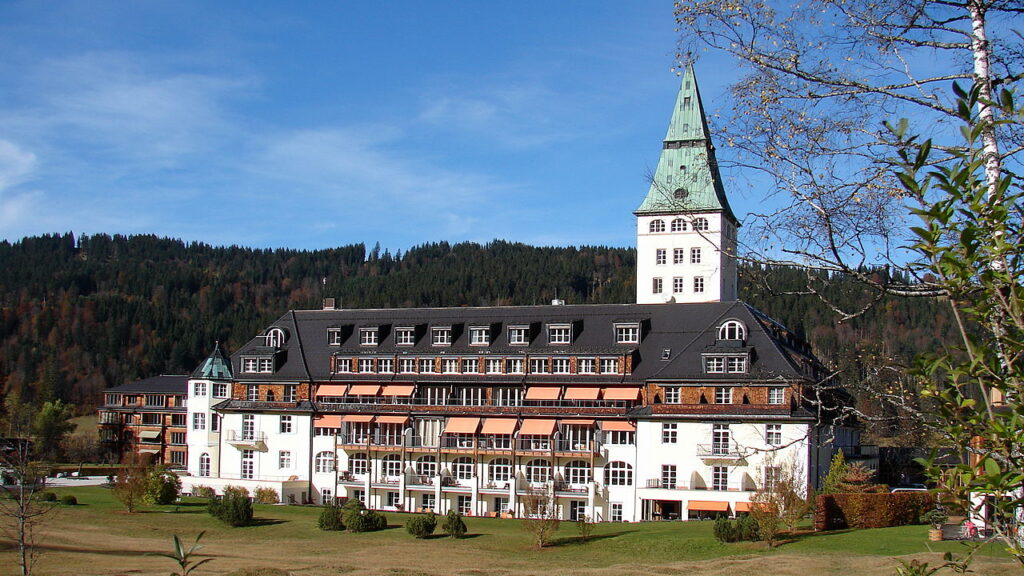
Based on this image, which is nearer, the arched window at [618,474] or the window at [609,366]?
the arched window at [618,474]

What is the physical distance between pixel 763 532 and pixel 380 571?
1797 cm

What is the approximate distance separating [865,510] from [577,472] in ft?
62.8

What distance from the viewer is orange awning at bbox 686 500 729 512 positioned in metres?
58.6

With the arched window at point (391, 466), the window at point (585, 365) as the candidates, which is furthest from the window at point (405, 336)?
the window at point (585, 365)

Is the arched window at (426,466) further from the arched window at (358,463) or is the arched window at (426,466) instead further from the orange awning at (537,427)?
the orange awning at (537,427)

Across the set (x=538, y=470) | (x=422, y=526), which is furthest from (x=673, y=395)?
(x=422, y=526)

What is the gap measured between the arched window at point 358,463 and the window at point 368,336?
8155 millimetres

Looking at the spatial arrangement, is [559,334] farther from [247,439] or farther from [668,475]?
[247,439]

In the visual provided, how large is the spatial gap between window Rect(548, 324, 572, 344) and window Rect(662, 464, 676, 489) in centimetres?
1111

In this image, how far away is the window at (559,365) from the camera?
219 feet

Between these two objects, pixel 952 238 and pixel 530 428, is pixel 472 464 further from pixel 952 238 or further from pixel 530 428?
pixel 952 238

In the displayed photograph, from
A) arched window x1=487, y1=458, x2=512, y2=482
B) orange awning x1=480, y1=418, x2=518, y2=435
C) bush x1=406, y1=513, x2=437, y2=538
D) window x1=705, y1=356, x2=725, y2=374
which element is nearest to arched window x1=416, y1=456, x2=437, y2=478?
arched window x1=487, y1=458, x2=512, y2=482

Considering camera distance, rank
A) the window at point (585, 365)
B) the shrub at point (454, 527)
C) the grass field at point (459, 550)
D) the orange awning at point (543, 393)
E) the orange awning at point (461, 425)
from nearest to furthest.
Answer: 1. the grass field at point (459, 550)
2. the shrub at point (454, 527)
3. the orange awning at point (543, 393)
4. the window at point (585, 365)
5. the orange awning at point (461, 425)

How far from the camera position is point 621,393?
64.2 m
